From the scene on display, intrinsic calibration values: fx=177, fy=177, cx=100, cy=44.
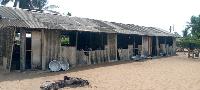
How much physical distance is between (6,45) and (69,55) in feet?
11.6

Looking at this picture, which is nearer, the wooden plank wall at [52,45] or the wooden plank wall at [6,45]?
the wooden plank wall at [6,45]

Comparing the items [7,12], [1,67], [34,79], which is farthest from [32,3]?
[34,79]

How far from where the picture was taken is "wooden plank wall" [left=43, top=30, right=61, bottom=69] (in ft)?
32.7

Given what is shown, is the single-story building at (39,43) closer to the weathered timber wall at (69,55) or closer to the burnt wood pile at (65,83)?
the weathered timber wall at (69,55)

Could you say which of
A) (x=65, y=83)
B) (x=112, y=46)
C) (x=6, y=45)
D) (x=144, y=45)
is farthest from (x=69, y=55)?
(x=144, y=45)

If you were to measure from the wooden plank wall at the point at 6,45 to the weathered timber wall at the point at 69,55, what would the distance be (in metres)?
2.86

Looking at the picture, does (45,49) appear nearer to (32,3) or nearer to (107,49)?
(107,49)

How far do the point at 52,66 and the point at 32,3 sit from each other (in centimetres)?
1710

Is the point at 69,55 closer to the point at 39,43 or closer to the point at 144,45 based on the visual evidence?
the point at 39,43

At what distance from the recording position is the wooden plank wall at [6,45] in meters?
8.95

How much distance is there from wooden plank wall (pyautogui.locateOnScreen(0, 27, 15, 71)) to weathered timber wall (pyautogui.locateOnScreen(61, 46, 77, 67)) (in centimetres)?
286

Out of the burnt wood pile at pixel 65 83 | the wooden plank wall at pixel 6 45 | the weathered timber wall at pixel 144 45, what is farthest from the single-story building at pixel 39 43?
the weathered timber wall at pixel 144 45

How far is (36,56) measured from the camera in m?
9.80

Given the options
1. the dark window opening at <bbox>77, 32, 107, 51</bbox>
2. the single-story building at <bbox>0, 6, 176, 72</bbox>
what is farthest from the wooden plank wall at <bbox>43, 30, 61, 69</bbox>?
the dark window opening at <bbox>77, 32, 107, 51</bbox>
